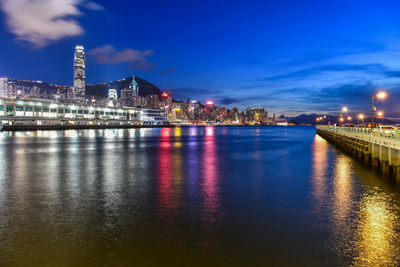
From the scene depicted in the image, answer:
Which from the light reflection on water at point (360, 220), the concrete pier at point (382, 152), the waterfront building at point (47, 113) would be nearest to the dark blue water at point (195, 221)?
the light reflection on water at point (360, 220)

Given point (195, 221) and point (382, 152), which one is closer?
point (195, 221)

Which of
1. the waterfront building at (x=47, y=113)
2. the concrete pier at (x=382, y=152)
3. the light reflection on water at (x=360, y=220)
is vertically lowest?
the light reflection on water at (x=360, y=220)

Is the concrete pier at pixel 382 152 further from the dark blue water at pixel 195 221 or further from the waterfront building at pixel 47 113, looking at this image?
the waterfront building at pixel 47 113

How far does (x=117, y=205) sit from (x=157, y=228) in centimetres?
438

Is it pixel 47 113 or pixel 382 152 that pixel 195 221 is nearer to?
pixel 382 152

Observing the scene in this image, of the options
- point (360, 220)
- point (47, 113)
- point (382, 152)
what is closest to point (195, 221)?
point (360, 220)

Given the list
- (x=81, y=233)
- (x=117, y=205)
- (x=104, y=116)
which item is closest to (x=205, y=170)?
(x=117, y=205)

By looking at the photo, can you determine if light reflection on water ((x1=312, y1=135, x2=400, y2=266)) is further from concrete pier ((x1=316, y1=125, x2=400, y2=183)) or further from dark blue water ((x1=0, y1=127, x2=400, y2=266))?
concrete pier ((x1=316, y1=125, x2=400, y2=183))

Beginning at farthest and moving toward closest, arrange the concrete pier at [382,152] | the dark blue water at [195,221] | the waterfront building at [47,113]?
1. the waterfront building at [47,113]
2. the concrete pier at [382,152]
3. the dark blue water at [195,221]

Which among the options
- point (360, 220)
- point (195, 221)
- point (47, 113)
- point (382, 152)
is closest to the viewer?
point (195, 221)

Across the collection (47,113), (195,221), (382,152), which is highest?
(47,113)

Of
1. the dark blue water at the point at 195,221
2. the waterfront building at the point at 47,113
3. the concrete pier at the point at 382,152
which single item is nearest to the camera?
the dark blue water at the point at 195,221

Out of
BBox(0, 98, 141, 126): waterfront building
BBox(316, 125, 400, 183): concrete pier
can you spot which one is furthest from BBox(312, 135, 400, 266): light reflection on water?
BBox(0, 98, 141, 126): waterfront building

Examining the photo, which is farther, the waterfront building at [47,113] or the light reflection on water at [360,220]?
Result: the waterfront building at [47,113]
